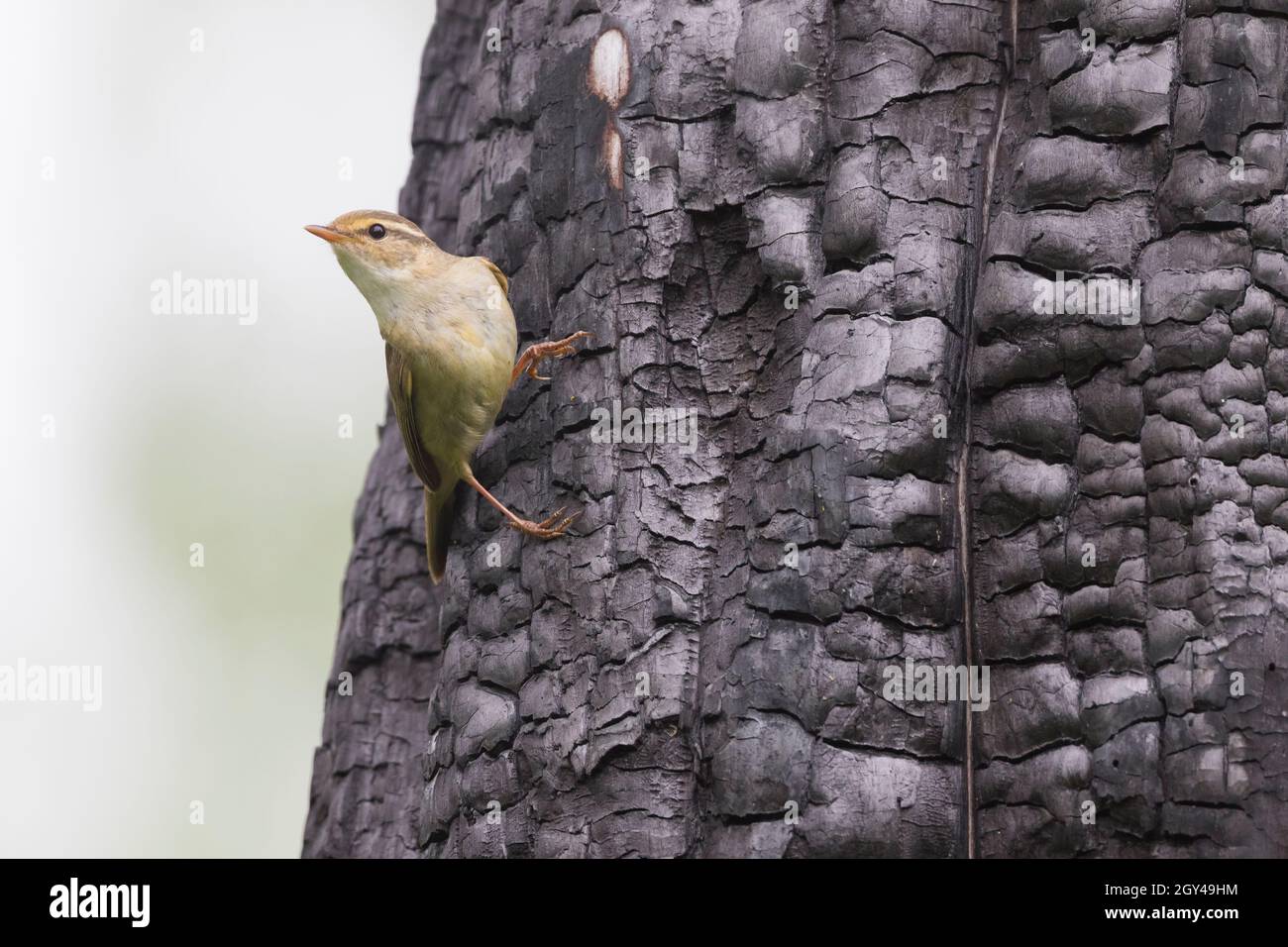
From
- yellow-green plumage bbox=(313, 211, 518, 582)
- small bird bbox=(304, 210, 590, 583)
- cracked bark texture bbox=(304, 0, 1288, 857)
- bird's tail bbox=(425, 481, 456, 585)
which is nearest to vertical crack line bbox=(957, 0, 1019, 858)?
cracked bark texture bbox=(304, 0, 1288, 857)

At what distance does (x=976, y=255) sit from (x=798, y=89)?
0.73 metres

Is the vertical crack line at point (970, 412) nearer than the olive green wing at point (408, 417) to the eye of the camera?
Yes

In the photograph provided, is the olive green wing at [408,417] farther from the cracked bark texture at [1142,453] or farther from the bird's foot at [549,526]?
the cracked bark texture at [1142,453]

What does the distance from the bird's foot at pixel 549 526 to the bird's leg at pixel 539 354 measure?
0.49 metres

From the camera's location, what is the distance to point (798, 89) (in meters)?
3.95

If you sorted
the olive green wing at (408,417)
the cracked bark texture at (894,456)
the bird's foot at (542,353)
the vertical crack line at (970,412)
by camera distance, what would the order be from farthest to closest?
the olive green wing at (408,417) → the bird's foot at (542,353) → the vertical crack line at (970,412) → the cracked bark texture at (894,456)

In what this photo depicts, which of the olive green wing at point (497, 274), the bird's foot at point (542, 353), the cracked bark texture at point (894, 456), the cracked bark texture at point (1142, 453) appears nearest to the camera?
the cracked bark texture at point (1142, 453)

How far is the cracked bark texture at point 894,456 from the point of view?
343cm

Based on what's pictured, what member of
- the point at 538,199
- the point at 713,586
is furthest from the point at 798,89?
the point at 713,586

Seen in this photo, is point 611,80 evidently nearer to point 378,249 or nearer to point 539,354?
point 539,354

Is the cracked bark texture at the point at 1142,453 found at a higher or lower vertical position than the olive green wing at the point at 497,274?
lower

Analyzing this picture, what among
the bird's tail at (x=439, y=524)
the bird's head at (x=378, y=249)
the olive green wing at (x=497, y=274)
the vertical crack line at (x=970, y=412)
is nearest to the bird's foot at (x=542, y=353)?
the olive green wing at (x=497, y=274)

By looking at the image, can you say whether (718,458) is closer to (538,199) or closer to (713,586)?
(713,586)

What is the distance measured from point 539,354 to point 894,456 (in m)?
1.30
